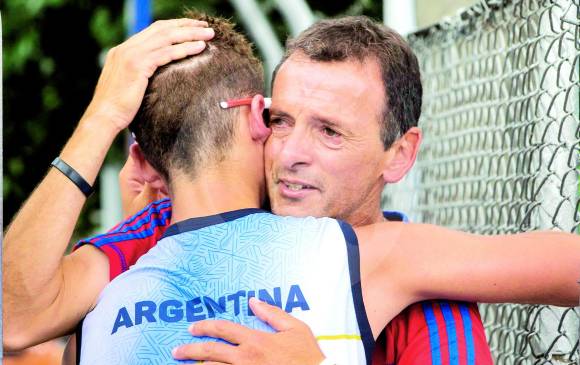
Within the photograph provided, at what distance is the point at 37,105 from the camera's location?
29.1 feet

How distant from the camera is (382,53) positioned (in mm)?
2514

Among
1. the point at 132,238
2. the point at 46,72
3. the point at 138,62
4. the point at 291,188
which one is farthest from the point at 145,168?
the point at 46,72

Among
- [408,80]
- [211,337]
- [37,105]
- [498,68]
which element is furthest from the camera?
[37,105]

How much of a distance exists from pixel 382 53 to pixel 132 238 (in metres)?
0.81

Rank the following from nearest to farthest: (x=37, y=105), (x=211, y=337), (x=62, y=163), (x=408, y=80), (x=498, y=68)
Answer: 1. (x=211, y=337)
2. (x=62, y=163)
3. (x=408, y=80)
4. (x=498, y=68)
5. (x=37, y=105)

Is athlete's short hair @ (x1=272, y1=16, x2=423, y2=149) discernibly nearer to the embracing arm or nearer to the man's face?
the man's face

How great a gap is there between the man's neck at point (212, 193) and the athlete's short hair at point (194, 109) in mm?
32

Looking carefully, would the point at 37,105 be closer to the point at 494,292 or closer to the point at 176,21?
the point at 176,21

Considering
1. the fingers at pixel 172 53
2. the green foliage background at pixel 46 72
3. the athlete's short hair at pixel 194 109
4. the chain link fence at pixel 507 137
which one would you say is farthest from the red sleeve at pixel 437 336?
the green foliage background at pixel 46 72

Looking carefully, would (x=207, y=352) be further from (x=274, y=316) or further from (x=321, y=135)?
(x=321, y=135)

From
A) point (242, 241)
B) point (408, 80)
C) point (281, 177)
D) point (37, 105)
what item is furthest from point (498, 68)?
point (37, 105)

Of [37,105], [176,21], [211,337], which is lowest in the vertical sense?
[37,105]

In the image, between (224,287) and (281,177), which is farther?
(281,177)

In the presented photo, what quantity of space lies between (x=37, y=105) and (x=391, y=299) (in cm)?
719
